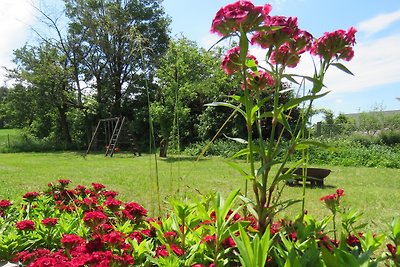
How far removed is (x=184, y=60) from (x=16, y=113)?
41.3 feet

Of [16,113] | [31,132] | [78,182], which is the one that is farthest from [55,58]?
[78,182]

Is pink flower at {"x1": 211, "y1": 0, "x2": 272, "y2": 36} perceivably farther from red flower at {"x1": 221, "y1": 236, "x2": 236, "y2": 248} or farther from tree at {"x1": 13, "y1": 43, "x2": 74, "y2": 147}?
tree at {"x1": 13, "y1": 43, "x2": 74, "y2": 147}

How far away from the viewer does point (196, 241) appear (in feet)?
6.56

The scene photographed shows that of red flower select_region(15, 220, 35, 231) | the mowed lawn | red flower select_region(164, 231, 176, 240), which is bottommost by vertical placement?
the mowed lawn

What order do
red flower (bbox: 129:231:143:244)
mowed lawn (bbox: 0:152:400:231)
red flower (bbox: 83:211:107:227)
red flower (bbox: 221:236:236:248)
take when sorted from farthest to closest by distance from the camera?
mowed lawn (bbox: 0:152:400:231) < red flower (bbox: 129:231:143:244) < red flower (bbox: 83:211:107:227) < red flower (bbox: 221:236:236:248)

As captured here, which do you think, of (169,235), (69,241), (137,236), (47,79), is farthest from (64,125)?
(169,235)

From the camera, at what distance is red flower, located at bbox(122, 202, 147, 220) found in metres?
2.39

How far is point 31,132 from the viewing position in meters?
24.2

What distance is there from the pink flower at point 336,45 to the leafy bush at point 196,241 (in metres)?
0.83

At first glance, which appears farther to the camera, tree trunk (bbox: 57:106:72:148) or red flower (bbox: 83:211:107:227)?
tree trunk (bbox: 57:106:72:148)

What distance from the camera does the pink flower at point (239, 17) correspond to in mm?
1565

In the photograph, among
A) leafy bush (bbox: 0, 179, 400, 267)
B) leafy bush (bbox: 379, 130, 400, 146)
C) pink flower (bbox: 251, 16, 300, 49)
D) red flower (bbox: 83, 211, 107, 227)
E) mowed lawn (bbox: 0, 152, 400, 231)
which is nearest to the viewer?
leafy bush (bbox: 0, 179, 400, 267)

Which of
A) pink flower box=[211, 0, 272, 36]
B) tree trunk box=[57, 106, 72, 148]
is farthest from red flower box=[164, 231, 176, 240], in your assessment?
tree trunk box=[57, 106, 72, 148]

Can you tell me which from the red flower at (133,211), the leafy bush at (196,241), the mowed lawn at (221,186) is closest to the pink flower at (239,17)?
the leafy bush at (196,241)
